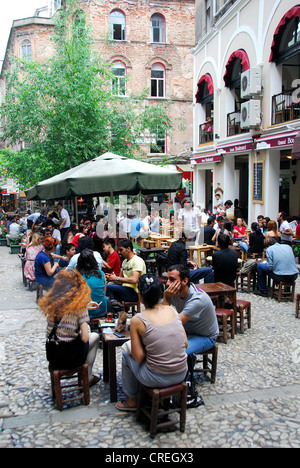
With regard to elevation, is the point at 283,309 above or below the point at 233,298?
below

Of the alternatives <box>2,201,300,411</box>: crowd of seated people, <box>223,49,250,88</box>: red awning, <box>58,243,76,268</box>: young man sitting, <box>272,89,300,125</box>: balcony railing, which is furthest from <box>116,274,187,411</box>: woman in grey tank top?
<box>223,49,250,88</box>: red awning

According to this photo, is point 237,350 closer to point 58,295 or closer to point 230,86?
Answer: point 58,295

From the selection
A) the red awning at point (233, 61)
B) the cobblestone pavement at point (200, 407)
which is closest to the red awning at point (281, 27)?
the red awning at point (233, 61)

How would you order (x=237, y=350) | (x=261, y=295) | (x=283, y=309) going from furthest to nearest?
(x=261, y=295), (x=283, y=309), (x=237, y=350)

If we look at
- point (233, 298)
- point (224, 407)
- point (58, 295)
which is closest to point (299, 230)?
point (233, 298)

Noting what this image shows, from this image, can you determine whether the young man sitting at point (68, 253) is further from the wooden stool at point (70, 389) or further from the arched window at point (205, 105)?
the arched window at point (205, 105)

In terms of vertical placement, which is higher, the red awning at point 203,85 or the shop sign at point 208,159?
the red awning at point 203,85

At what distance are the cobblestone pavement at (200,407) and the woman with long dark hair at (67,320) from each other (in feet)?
1.85

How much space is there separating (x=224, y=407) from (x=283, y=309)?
3773 millimetres

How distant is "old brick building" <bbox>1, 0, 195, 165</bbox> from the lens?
88.5 ft

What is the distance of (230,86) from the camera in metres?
17.2

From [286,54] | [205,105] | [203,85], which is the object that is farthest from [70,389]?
[205,105]

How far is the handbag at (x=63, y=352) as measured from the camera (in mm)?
3879

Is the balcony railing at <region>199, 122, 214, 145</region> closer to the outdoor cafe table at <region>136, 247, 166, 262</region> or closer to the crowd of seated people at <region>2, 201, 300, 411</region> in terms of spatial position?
the outdoor cafe table at <region>136, 247, 166, 262</region>
